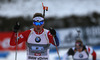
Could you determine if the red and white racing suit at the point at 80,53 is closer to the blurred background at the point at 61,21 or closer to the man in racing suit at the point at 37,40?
the man in racing suit at the point at 37,40

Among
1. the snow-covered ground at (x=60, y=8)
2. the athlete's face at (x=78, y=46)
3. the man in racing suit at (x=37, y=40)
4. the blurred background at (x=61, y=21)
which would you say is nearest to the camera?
the man in racing suit at (x=37, y=40)

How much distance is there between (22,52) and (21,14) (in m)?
6.28

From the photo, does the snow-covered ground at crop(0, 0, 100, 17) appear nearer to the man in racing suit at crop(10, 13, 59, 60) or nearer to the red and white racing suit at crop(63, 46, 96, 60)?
the red and white racing suit at crop(63, 46, 96, 60)

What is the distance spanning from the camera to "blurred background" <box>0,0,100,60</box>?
1429 centimetres

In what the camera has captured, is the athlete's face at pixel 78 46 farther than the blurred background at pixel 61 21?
No

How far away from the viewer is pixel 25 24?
56.3 ft

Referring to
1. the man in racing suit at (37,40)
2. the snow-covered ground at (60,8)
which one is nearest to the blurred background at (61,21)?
the snow-covered ground at (60,8)

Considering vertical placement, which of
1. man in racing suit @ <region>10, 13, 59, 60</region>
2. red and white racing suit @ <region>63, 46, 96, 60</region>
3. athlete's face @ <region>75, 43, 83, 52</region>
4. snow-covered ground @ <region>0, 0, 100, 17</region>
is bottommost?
red and white racing suit @ <region>63, 46, 96, 60</region>

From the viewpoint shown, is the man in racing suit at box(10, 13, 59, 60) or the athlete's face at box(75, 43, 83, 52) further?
the athlete's face at box(75, 43, 83, 52)

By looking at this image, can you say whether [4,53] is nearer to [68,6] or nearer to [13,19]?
[13,19]

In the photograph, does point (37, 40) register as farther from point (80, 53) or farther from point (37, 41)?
point (80, 53)

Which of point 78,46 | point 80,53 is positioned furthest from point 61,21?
point 78,46

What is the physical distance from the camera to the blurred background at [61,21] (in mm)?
14290

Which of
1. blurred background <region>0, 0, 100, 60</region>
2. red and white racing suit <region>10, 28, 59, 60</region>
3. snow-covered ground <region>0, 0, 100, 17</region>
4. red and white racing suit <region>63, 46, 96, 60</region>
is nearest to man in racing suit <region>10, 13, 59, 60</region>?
red and white racing suit <region>10, 28, 59, 60</region>
